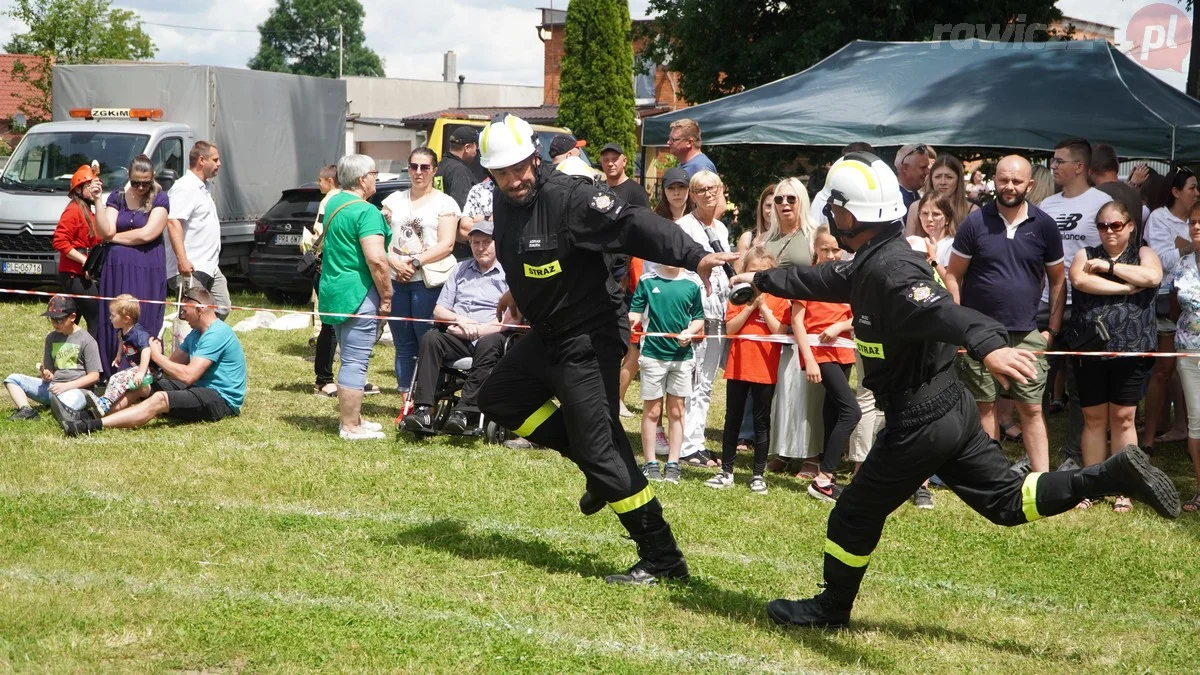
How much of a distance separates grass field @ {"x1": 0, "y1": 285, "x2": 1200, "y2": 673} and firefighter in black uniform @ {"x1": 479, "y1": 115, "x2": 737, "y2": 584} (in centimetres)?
43

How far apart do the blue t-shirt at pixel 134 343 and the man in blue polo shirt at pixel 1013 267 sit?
6.03m

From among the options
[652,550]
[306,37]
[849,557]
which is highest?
[306,37]

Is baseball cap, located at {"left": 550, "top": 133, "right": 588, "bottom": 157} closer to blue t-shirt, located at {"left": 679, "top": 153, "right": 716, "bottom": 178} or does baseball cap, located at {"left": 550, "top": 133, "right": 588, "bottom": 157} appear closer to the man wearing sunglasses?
blue t-shirt, located at {"left": 679, "top": 153, "right": 716, "bottom": 178}

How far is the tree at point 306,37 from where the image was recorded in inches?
4481

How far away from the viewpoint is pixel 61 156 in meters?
17.4

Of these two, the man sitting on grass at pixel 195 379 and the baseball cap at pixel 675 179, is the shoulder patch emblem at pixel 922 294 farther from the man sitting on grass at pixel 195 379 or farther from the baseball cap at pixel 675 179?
the man sitting on grass at pixel 195 379

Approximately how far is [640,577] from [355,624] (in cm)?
141

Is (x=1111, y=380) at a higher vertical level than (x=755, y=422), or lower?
higher

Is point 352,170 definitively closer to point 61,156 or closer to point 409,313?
point 409,313

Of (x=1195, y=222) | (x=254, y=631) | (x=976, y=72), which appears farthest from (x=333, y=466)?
(x=976, y=72)

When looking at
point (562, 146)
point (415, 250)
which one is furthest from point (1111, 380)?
point (415, 250)

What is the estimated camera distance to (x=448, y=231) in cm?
983

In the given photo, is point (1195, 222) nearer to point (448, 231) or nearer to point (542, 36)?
point (448, 231)

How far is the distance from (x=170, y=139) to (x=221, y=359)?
917 centimetres
